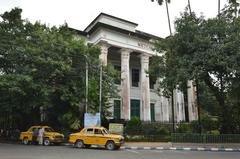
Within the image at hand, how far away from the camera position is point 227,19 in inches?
827

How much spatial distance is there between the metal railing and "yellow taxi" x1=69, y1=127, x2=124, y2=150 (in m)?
5.12

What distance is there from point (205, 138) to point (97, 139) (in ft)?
28.3

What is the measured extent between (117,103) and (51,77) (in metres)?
13.5

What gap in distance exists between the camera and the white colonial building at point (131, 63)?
30328 mm

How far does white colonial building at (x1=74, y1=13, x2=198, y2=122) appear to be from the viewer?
30328 millimetres

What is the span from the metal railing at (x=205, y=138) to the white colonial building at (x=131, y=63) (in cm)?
686

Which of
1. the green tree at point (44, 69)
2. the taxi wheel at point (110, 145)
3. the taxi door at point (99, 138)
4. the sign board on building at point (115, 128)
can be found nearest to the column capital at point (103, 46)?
the green tree at point (44, 69)

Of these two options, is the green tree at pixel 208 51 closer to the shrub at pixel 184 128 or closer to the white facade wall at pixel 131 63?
the shrub at pixel 184 128

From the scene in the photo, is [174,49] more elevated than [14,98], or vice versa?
[174,49]

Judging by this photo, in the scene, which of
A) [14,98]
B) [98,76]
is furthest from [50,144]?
[98,76]

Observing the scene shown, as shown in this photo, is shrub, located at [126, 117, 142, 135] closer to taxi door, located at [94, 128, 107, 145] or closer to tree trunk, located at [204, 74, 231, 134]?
taxi door, located at [94, 128, 107, 145]

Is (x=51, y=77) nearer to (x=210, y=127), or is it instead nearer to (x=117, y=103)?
(x=117, y=103)

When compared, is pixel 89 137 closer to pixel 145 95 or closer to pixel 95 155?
pixel 95 155

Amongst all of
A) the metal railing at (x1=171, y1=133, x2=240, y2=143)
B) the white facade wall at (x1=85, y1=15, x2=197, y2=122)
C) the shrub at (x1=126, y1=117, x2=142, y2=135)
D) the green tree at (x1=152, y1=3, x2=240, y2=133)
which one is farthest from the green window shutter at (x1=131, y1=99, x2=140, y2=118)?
the metal railing at (x1=171, y1=133, x2=240, y2=143)
